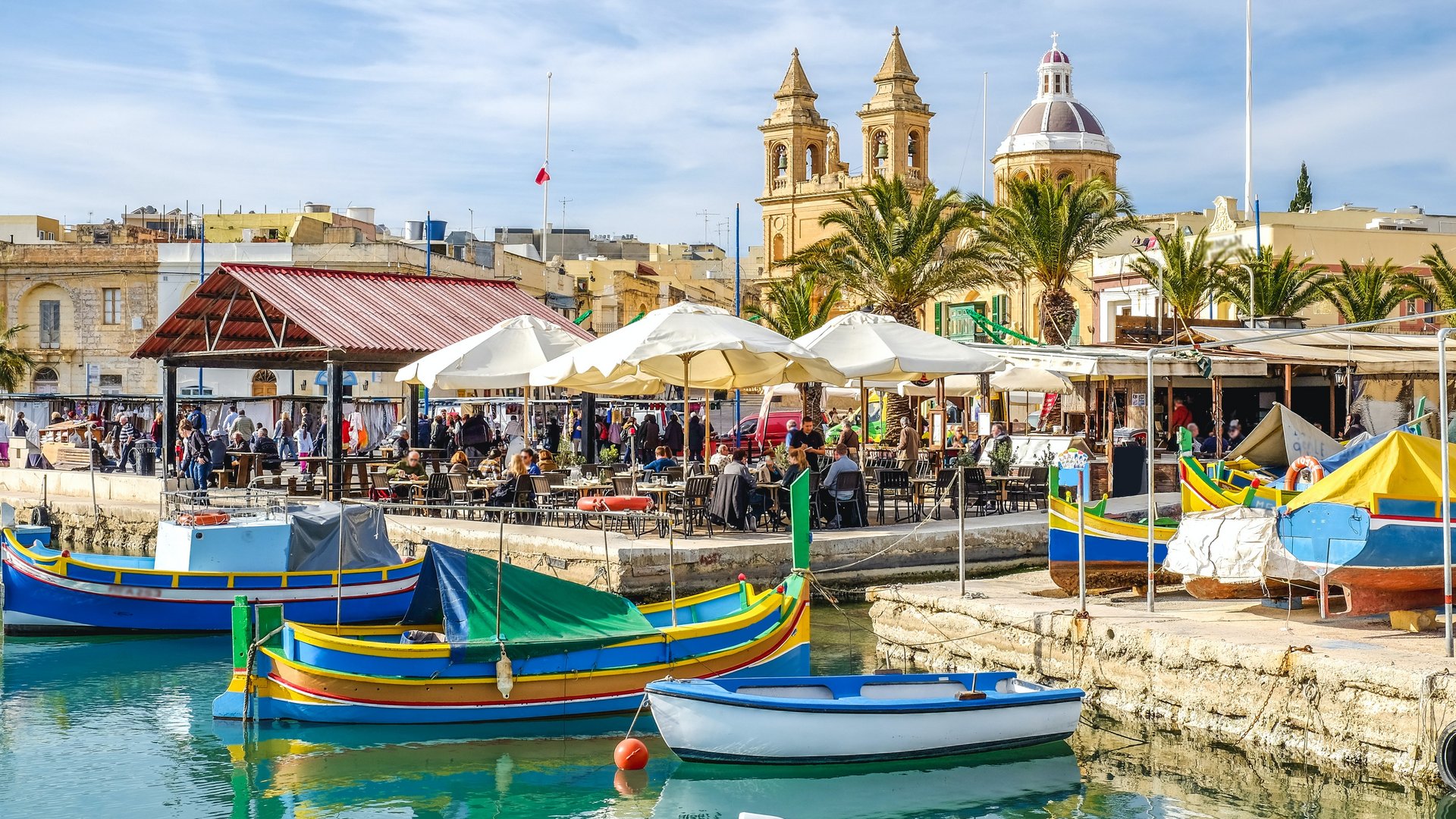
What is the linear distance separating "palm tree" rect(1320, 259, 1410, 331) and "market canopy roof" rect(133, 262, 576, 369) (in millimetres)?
24374

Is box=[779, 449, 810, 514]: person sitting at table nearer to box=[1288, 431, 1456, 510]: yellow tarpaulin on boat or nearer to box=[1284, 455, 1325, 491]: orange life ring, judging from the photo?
box=[1284, 455, 1325, 491]: orange life ring

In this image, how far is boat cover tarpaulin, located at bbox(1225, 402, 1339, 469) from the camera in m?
20.2

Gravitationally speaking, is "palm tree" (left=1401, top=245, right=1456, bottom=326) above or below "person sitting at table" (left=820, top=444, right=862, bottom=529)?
above

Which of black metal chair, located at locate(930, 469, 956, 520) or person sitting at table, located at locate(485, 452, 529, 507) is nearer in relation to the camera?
person sitting at table, located at locate(485, 452, 529, 507)

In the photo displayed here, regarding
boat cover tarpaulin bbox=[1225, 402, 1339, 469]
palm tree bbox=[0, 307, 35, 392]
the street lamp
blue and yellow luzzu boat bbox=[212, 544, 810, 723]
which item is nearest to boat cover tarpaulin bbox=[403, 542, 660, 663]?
blue and yellow luzzu boat bbox=[212, 544, 810, 723]

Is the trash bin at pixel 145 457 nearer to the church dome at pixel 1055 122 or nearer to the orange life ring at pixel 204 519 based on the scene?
the orange life ring at pixel 204 519

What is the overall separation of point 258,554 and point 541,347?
192 inches

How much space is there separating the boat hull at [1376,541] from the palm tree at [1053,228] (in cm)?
2114

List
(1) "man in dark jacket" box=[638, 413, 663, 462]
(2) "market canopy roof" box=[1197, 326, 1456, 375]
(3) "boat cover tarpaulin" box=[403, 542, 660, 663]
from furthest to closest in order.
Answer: (1) "man in dark jacket" box=[638, 413, 663, 462]
(2) "market canopy roof" box=[1197, 326, 1456, 375]
(3) "boat cover tarpaulin" box=[403, 542, 660, 663]

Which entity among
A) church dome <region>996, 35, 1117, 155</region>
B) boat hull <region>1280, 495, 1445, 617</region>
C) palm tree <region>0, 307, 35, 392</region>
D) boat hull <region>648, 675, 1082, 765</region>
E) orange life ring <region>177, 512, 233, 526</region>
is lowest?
boat hull <region>648, 675, 1082, 765</region>

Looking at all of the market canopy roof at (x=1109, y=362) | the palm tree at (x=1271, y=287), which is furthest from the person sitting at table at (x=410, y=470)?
the palm tree at (x=1271, y=287)

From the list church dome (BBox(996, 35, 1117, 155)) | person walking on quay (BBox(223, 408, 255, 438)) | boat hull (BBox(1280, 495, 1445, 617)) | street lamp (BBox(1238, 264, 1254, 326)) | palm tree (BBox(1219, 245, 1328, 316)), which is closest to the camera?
boat hull (BBox(1280, 495, 1445, 617))

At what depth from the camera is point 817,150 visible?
7606 centimetres

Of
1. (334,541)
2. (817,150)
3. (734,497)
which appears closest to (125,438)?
(334,541)
